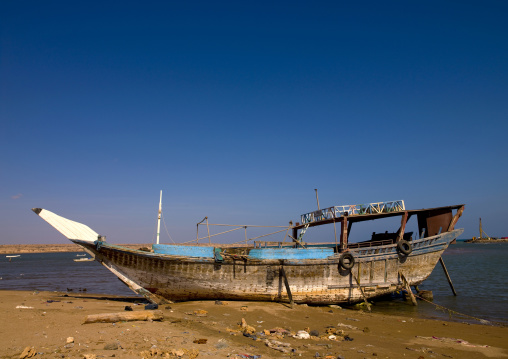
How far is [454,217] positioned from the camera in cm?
1905

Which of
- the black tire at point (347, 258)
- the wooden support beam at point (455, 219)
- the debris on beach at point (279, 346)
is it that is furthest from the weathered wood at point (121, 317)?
the wooden support beam at point (455, 219)

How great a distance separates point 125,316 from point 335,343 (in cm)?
655

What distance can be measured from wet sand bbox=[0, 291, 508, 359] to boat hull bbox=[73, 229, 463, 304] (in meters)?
0.85

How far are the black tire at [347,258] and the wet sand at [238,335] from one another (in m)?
2.50

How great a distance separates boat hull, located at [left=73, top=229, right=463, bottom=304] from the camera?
14398 millimetres

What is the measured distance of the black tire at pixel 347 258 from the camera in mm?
16078

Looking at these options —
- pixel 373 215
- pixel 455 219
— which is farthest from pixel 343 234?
pixel 455 219

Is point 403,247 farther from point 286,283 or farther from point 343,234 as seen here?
point 286,283

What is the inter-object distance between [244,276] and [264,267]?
3.36 feet

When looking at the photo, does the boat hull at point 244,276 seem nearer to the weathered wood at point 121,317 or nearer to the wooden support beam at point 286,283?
the wooden support beam at point 286,283

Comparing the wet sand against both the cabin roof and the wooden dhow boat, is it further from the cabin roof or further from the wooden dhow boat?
the cabin roof

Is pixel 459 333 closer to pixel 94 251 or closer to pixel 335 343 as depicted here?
pixel 335 343

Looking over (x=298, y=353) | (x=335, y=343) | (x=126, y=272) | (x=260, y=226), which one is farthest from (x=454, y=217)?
(x=126, y=272)

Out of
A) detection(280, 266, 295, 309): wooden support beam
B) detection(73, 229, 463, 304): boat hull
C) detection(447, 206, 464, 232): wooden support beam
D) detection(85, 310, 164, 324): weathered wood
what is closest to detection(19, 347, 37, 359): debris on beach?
detection(85, 310, 164, 324): weathered wood
